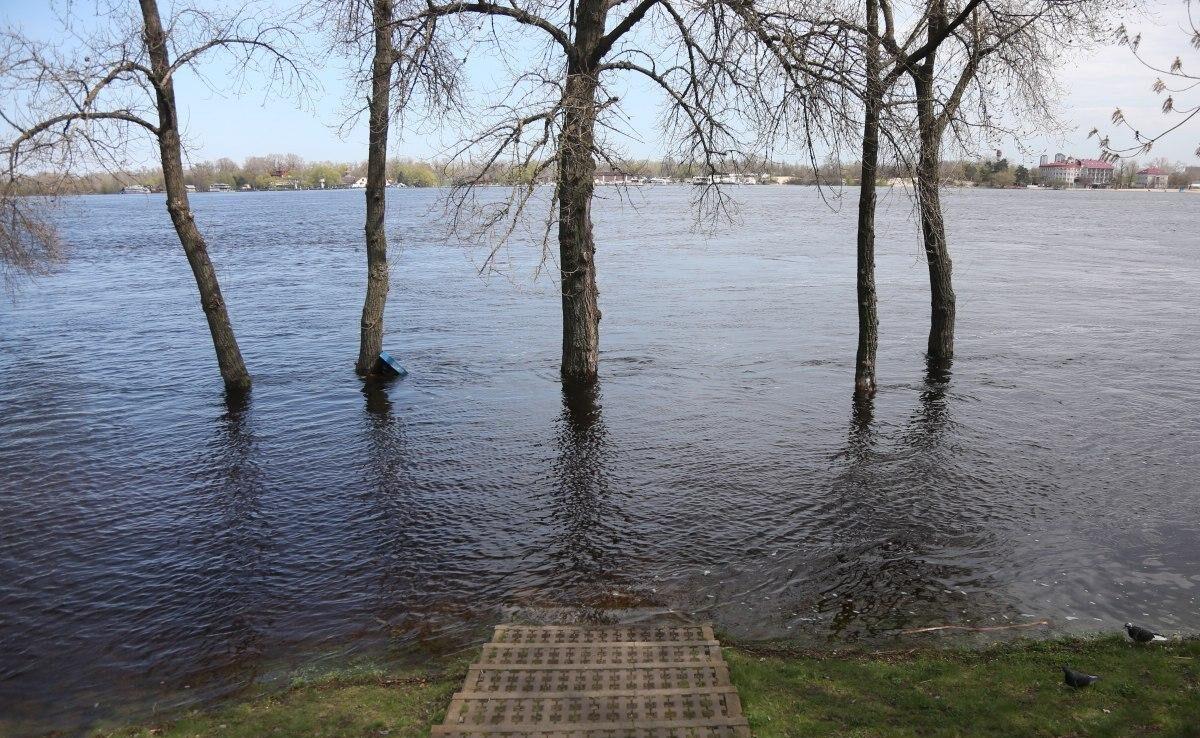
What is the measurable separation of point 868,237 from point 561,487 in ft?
21.2

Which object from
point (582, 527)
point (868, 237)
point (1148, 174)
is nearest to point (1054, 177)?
point (1148, 174)

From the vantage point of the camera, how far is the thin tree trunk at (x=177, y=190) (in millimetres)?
12555

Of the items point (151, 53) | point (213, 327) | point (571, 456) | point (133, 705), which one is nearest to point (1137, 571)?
point (571, 456)

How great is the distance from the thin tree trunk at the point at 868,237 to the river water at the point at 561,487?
58 cm

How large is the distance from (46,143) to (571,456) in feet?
28.9

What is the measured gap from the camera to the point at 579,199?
12.7 meters

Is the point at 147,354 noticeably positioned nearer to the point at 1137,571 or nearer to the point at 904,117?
the point at 904,117

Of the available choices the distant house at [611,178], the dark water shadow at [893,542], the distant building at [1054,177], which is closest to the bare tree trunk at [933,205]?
the dark water shadow at [893,542]

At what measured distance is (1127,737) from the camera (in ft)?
15.4

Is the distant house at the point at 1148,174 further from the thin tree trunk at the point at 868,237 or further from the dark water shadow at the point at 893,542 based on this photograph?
the dark water shadow at the point at 893,542

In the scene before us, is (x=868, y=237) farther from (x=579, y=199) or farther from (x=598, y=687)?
(x=598, y=687)

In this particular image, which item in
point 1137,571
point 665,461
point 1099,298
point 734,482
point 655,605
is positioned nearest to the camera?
point 655,605

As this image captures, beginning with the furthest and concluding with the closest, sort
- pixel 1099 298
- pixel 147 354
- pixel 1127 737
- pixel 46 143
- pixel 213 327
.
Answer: pixel 1099 298, pixel 147 354, pixel 213 327, pixel 46 143, pixel 1127 737

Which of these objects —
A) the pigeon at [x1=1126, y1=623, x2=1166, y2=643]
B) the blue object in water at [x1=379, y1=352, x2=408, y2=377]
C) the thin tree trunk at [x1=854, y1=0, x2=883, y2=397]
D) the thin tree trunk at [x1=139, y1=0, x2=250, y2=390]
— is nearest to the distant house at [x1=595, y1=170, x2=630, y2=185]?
the thin tree trunk at [x1=854, y1=0, x2=883, y2=397]
